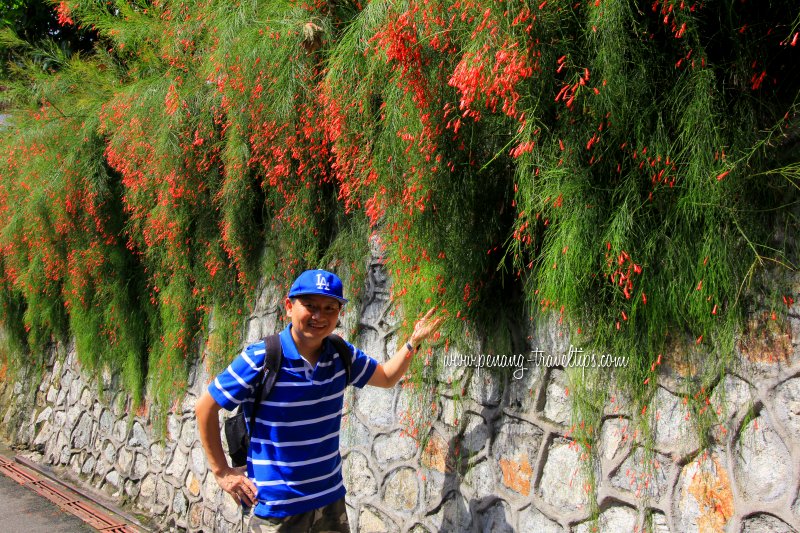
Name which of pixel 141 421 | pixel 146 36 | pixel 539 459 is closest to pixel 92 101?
pixel 146 36

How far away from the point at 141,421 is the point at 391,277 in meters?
3.52

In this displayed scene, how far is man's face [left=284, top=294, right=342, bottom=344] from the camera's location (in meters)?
2.67

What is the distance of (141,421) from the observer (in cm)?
593

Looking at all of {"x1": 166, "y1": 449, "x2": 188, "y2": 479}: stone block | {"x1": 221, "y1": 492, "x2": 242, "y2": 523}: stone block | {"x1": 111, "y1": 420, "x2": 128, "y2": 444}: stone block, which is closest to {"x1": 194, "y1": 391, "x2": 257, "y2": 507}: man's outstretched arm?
{"x1": 221, "y1": 492, "x2": 242, "y2": 523}: stone block

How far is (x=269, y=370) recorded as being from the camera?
2.62m

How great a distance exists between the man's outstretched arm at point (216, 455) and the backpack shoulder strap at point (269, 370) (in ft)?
0.52

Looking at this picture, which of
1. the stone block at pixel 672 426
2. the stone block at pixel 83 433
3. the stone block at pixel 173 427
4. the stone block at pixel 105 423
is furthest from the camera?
the stone block at pixel 83 433

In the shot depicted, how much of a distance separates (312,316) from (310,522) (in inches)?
32.3

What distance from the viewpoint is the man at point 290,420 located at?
2635 millimetres

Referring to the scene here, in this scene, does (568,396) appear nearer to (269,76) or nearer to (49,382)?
(269,76)

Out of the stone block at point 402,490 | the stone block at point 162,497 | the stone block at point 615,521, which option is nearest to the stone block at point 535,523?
the stone block at point 615,521

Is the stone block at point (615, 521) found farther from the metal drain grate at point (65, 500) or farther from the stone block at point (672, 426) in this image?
the metal drain grate at point (65, 500)

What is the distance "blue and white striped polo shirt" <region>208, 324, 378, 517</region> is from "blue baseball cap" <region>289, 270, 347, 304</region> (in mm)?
200

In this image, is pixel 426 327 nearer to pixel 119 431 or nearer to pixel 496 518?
pixel 496 518
